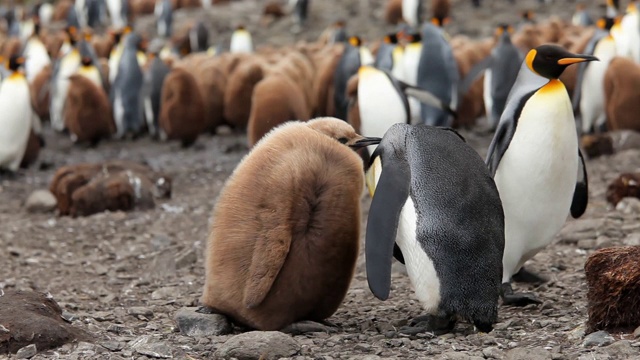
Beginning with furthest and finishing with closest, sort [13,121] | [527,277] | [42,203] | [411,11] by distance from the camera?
[411,11] < [13,121] < [42,203] < [527,277]

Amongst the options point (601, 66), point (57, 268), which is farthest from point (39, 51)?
point (57, 268)

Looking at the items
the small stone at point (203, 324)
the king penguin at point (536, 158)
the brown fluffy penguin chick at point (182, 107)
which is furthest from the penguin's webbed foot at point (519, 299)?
the brown fluffy penguin chick at point (182, 107)

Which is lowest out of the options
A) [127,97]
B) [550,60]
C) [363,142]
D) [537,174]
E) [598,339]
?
[127,97]

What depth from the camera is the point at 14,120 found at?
11.3 meters

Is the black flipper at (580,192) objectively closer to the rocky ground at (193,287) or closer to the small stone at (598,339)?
the rocky ground at (193,287)

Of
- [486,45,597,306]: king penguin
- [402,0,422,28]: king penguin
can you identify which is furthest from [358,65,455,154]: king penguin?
[402,0,422,28]: king penguin

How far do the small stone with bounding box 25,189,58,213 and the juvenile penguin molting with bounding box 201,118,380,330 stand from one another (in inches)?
201

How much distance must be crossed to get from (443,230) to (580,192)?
1.63 m

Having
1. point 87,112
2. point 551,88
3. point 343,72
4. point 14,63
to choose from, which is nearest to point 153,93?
point 87,112

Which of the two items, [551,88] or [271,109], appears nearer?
[551,88]

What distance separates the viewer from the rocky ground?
3916 millimetres

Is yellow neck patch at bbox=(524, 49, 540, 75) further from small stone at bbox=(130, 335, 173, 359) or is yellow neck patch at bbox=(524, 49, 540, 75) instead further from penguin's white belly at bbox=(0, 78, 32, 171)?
penguin's white belly at bbox=(0, 78, 32, 171)

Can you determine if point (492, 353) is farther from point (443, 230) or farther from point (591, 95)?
point (591, 95)

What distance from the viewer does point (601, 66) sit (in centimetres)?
1165
